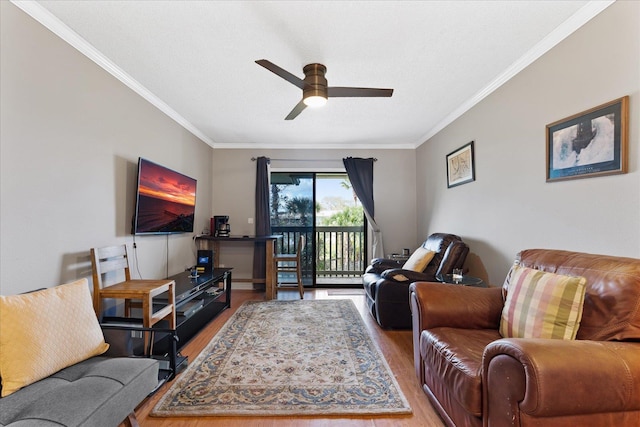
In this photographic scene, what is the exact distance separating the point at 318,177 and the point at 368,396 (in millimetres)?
3715

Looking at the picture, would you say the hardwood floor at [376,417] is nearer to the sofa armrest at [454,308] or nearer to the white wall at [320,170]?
the sofa armrest at [454,308]

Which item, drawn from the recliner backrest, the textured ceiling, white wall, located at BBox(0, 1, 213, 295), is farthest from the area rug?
the textured ceiling

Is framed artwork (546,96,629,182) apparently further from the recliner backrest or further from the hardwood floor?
the hardwood floor

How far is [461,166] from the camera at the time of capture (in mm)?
3395

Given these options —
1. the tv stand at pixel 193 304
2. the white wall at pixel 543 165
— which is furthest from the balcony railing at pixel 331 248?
the white wall at pixel 543 165

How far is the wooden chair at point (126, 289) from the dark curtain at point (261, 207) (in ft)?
7.84

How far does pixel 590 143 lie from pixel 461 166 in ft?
5.33

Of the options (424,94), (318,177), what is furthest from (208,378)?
(318,177)

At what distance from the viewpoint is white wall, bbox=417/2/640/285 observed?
1591mm

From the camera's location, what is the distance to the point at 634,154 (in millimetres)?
1553

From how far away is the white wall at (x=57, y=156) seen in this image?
1.66 metres

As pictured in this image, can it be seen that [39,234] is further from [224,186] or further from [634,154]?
[634,154]

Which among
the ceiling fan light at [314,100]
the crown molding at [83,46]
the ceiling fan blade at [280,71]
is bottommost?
the ceiling fan light at [314,100]

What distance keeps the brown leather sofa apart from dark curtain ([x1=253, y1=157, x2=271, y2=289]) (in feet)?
11.1
